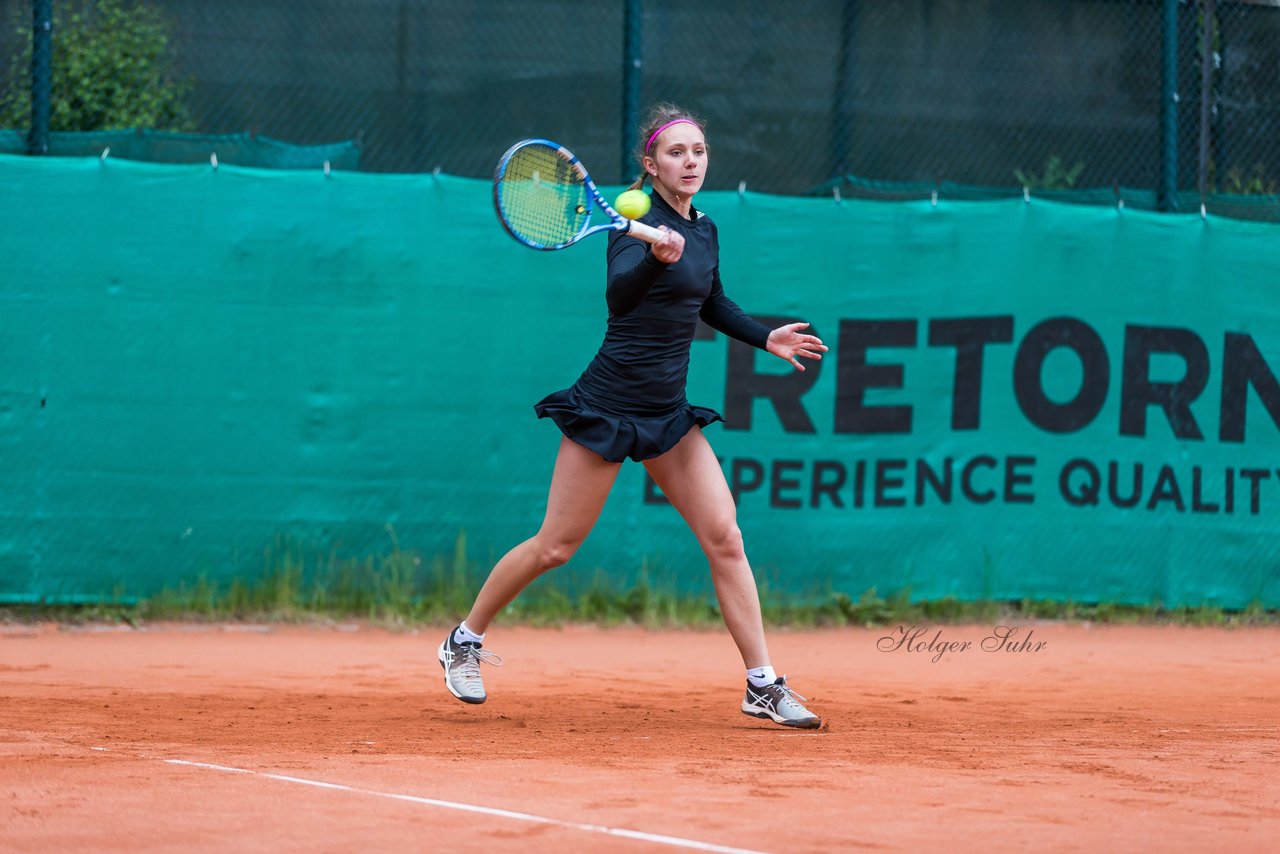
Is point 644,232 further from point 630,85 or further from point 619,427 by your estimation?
point 630,85

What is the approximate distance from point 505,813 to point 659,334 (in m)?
1.76

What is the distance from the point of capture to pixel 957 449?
26.5 feet

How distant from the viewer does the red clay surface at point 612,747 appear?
348 cm

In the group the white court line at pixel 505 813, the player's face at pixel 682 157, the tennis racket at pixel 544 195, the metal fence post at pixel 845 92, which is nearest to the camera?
the white court line at pixel 505 813

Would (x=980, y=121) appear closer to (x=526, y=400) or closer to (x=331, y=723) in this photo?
(x=526, y=400)

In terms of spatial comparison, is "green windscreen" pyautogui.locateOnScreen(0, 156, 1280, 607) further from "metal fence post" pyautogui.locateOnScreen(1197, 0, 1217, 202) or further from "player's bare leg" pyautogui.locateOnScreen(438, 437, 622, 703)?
"player's bare leg" pyautogui.locateOnScreen(438, 437, 622, 703)


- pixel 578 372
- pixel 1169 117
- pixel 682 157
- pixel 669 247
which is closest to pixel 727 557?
pixel 669 247

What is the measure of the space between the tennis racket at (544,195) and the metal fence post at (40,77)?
12.4ft

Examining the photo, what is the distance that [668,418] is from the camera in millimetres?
4906

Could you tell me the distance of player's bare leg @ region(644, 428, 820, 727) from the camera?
4883 mm

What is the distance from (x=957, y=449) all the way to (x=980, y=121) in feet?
8.64

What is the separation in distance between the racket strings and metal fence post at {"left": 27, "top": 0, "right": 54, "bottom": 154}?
379 centimetres

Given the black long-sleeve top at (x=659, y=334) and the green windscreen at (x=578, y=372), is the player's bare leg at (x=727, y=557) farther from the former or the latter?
the green windscreen at (x=578, y=372)

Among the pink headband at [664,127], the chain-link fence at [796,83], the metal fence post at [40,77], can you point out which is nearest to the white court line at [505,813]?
the pink headband at [664,127]
